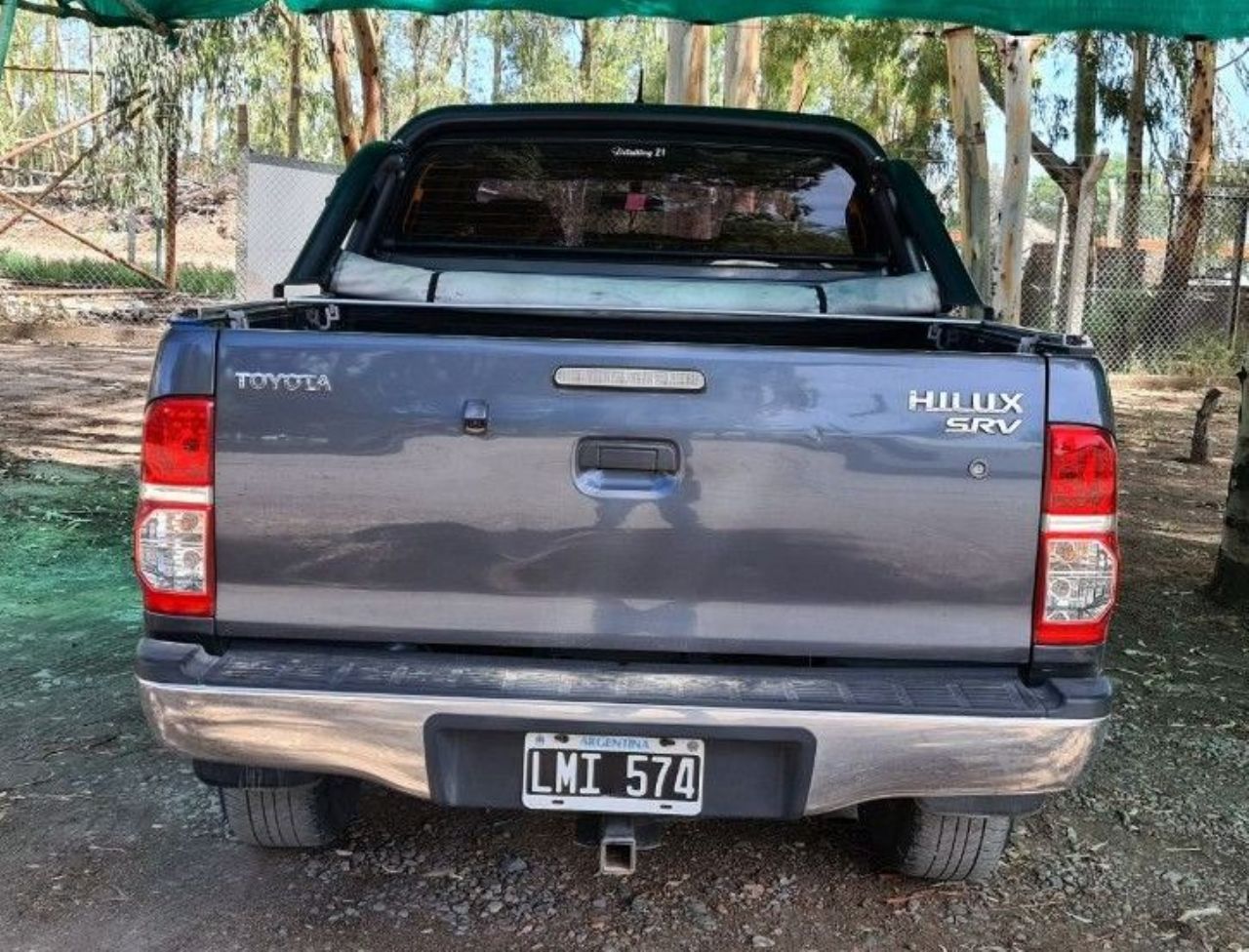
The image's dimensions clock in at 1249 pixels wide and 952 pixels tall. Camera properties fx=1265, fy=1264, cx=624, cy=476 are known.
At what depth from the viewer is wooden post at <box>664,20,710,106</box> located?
10.7 meters

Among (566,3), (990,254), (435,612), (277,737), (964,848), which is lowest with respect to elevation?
(964,848)

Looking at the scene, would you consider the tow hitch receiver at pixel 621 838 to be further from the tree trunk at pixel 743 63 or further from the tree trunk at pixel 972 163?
the tree trunk at pixel 743 63

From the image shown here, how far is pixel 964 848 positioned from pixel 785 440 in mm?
1299

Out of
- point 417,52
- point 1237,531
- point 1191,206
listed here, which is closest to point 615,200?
point 1237,531

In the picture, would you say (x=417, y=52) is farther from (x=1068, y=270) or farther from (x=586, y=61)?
(x=1068, y=270)

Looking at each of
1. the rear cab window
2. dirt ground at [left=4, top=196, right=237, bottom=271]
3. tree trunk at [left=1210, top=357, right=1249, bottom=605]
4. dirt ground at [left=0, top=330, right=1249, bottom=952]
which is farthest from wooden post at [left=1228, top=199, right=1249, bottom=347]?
dirt ground at [left=4, top=196, right=237, bottom=271]

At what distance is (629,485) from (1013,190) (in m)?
7.24

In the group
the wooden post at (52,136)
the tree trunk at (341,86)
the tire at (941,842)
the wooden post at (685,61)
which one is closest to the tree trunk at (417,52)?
the wooden post at (52,136)

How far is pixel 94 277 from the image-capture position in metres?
19.9

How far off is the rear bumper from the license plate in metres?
0.04

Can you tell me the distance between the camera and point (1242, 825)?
12.4 ft

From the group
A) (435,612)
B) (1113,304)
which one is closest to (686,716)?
(435,612)

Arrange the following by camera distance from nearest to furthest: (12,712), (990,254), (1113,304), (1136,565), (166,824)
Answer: (166,824) → (12,712) → (1136,565) → (990,254) → (1113,304)

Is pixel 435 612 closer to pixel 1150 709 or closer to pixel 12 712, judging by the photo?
pixel 12 712
